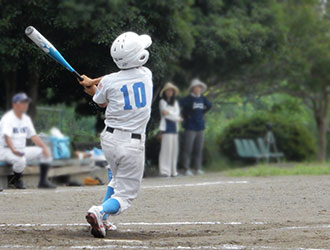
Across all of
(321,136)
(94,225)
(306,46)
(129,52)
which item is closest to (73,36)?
(129,52)

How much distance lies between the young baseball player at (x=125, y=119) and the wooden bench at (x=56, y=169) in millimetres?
1810

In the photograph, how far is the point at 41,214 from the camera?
8867mm

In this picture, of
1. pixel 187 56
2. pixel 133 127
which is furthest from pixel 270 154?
pixel 133 127

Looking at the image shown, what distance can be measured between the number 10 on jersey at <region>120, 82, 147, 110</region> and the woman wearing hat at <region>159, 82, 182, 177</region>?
27.4 feet

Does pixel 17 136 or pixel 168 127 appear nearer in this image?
pixel 17 136

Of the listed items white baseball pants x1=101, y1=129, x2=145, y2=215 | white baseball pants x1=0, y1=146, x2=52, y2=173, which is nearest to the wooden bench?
white baseball pants x1=0, y1=146, x2=52, y2=173

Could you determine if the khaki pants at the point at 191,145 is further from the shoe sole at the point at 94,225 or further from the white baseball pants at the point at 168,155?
the shoe sole at the point at 94,225

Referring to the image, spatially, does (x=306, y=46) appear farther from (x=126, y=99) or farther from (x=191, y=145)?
(x=126, y=99)

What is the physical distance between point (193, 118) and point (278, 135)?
725 cm

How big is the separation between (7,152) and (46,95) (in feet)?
18.2

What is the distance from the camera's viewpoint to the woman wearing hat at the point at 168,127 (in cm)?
1560

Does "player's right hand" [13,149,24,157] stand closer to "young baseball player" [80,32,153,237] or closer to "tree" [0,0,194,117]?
"tree" [0,0,194,117]

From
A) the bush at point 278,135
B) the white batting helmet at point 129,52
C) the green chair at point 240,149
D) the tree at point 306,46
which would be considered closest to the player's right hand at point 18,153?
the white batting helmet at point 129,52

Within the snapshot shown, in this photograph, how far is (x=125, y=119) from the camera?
Result: 710 cm
